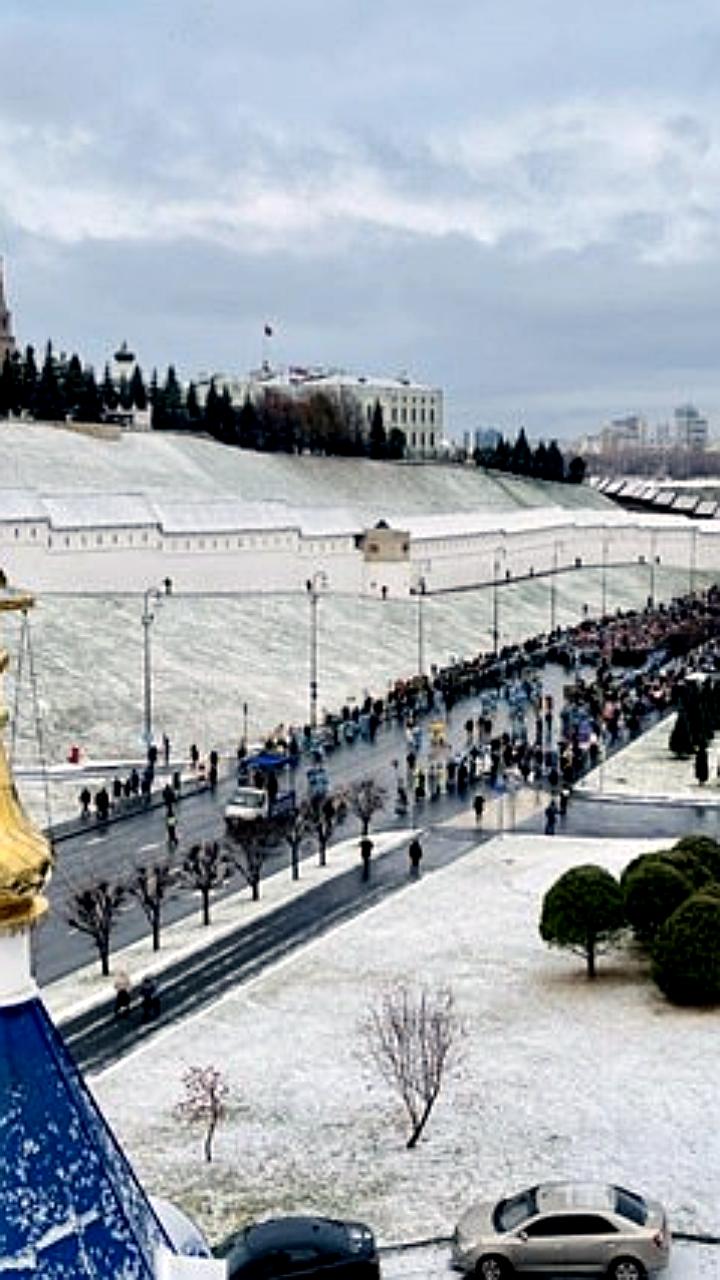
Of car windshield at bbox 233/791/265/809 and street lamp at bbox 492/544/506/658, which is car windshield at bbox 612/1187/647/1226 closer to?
car windshield at bbox 233/791/265/809

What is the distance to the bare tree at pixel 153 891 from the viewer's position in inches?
802

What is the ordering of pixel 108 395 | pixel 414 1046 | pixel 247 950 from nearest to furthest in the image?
pixel 414 1046 → pixel 247 950 → pixel 108 395

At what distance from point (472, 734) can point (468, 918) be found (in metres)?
14.9

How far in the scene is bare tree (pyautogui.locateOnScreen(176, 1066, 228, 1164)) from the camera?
1412cm

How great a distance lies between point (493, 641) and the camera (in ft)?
177

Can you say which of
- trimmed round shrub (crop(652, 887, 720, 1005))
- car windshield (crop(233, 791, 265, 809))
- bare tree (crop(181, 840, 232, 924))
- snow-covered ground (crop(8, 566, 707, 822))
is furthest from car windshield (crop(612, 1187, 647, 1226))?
snow-covered ground (crop(8, 566, 707, 822))

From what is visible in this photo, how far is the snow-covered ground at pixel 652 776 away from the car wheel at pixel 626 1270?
19.2 meters

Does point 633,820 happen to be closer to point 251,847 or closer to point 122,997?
point 251,847

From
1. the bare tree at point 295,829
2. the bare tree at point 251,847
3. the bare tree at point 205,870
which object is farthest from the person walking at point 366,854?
the bare tree at point 205,870

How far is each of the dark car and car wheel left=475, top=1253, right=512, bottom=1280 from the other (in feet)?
2.33

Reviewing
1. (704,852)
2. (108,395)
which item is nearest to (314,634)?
(704,852)

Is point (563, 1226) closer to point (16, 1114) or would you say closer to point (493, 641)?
point (16, 1114)

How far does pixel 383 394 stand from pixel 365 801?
350ft

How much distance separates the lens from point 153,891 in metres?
21.8
